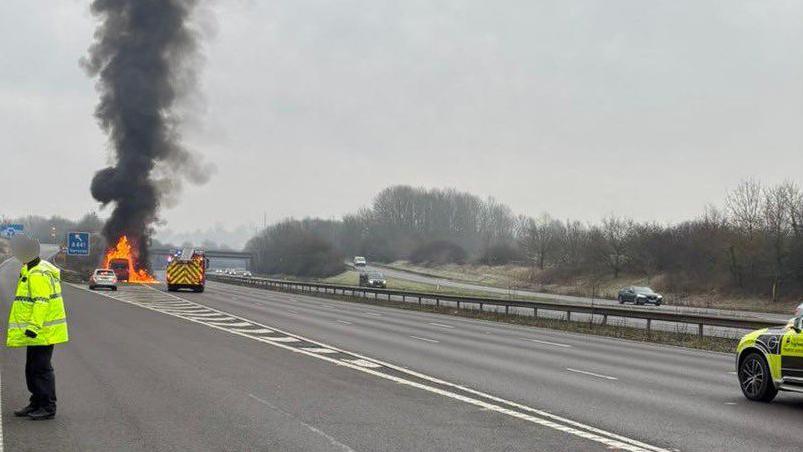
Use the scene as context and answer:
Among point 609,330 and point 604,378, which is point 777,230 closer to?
point 609,330

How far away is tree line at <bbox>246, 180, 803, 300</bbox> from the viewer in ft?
184

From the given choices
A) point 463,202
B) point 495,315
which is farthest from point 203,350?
point 463,202

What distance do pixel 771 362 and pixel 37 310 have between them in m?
9.27

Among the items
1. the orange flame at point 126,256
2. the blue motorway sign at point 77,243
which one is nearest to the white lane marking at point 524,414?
the orange flame at point 126,256

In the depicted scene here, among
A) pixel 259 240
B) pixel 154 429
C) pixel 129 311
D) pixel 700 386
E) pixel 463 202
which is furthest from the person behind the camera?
pixel 259 240

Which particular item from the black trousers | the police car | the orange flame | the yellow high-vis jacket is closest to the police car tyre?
the police car

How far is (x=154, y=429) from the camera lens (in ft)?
28.1

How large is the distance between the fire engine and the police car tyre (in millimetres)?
45165

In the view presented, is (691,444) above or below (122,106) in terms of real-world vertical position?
below

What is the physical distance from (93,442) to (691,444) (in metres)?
5.82

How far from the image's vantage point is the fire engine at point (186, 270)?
53.1 m

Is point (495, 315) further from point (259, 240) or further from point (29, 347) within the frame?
point (259, 240)

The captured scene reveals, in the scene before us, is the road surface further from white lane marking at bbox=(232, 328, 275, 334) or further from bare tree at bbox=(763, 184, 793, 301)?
bare tree at bbox=(763, 184, 793, 301)

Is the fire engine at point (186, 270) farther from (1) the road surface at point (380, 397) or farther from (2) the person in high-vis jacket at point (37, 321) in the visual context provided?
(2) the person in high-vis jacket at point (37, 321)
